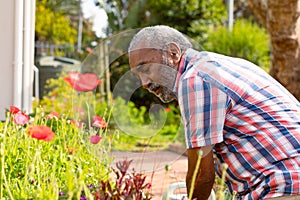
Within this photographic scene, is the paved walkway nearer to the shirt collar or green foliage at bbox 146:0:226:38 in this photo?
the shirt collar

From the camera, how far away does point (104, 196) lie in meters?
1.83

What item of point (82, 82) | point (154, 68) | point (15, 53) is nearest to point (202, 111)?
point (154, 68)

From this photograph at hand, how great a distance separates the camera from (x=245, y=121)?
2307mm

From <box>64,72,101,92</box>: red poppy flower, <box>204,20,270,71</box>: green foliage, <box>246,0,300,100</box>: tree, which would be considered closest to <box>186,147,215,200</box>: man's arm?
<box>64,72,101,92</box>: red poppy flower

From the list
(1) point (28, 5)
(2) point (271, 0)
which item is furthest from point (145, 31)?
(2) point (271, 0)

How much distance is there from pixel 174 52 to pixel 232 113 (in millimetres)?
319

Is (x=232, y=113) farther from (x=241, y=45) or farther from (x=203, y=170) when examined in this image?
(x=241, y=45)

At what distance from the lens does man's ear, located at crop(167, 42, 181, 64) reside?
2.33m

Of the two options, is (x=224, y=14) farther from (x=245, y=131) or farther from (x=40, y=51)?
(x=245, y=131)

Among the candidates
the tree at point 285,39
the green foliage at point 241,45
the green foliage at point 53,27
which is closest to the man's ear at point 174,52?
the tree at point 285,39

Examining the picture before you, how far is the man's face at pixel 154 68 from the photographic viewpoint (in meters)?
2.32

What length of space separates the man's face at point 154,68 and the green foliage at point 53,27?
10502 mm

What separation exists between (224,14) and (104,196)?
9437 millimetres

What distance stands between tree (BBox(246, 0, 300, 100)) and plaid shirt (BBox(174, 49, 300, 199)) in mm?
3293
